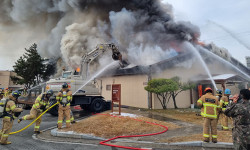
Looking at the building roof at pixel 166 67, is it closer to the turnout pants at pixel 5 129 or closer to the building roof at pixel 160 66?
the building roof at pixel 160 66

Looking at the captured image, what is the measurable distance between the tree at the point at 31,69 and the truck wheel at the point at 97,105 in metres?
13.6

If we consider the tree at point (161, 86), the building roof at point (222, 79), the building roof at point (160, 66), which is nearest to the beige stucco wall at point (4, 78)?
the building roof at point (160, 66)

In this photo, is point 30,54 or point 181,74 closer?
point 181,74

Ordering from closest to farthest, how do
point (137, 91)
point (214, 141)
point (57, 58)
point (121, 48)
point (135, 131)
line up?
point (214, 141) < point (135, 131) < point (137, 91) < point (121, 48) < point (57, 58)

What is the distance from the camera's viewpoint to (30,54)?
2152 centimetres

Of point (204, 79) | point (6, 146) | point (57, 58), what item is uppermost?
point (57, 58)

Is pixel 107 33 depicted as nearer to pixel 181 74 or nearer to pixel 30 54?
pixel 181 74

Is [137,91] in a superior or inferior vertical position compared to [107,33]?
inferior

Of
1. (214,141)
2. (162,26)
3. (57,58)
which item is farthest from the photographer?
(57,58)

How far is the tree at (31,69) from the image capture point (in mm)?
20230

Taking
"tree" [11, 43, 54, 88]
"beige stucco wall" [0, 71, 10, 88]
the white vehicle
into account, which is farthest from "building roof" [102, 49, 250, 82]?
"beige stucco wall" [0, 71, 10, 88]

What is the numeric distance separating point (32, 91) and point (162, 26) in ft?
40.5

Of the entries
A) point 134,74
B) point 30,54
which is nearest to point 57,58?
point 30,54

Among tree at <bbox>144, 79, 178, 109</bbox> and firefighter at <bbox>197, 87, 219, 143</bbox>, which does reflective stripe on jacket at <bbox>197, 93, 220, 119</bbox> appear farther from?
tree at <bbox>144, 79, 178, 109</bbox>
